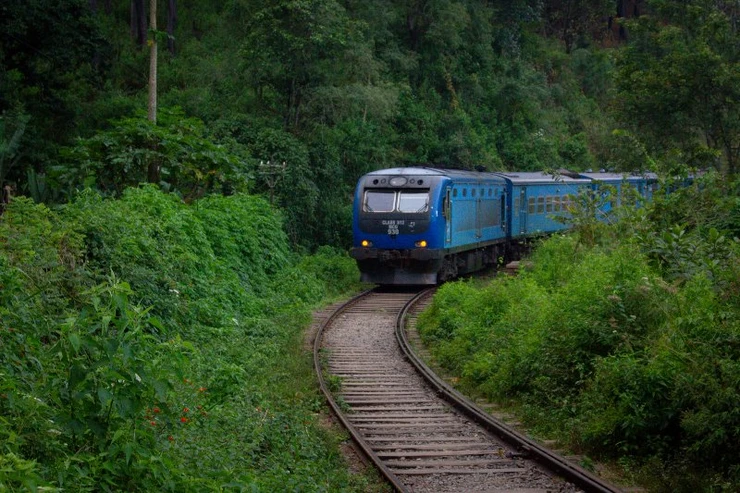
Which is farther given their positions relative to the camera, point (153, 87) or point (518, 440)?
point (153, 87)

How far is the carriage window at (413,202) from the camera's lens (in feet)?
76.3

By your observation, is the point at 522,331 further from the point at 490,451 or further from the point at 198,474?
the point at 198,474

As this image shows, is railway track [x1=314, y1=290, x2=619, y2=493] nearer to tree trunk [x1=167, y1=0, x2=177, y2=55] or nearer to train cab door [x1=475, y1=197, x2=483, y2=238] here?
train cab door [x1=475, y1=197, x2=483, y2=238]

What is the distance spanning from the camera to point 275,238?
23.8 metres

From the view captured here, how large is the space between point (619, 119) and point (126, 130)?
16.0 metres

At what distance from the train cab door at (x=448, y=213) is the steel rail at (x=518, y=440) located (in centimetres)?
835

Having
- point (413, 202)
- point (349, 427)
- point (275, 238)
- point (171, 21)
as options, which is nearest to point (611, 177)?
point (413, 202)

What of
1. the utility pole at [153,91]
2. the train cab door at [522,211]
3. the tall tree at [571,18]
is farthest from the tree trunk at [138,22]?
the tall tree at [571,18]

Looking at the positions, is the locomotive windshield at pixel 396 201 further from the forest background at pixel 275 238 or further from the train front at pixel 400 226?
the forest background at pixel 275 238

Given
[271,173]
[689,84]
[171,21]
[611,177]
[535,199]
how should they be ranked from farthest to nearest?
[171,21]
[611,177]
[535,199]
[271,173]
[689,84]

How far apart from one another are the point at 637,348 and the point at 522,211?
A: 19268mm

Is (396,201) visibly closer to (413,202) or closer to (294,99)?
(413,202)

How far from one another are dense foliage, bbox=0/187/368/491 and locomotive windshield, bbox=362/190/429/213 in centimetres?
390

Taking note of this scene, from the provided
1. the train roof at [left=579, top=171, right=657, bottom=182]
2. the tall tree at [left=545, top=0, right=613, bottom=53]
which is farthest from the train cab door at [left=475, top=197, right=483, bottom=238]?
the tall tree at [left=545, top=0, right=613, bottom=53]
